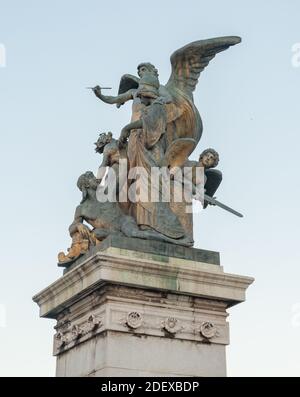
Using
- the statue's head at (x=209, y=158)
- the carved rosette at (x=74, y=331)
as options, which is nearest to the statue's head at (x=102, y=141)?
the statue's head at (x=209, y=158)

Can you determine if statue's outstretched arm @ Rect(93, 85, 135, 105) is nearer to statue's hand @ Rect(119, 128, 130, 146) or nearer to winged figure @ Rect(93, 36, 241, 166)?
winged figure @ Rect(93, 36, 241, 166)

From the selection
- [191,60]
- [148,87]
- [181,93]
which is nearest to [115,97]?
[148,87]

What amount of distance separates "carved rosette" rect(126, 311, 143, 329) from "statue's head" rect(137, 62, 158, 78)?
Answer: 4.37 meters

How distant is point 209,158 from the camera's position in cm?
1437

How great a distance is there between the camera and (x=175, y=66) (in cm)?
1509

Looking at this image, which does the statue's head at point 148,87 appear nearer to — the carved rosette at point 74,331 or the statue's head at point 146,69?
the statue's head at point 146,69

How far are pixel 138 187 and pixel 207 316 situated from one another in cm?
230

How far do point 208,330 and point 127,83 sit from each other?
490 cm

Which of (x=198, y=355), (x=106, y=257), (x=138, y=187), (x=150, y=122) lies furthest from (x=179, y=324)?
(x=150, y=122)

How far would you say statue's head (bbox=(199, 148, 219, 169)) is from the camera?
1437 cm

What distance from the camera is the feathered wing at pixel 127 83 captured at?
15.0 metres

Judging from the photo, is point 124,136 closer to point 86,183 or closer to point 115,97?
point 86,183

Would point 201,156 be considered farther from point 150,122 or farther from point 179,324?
point 179,324
